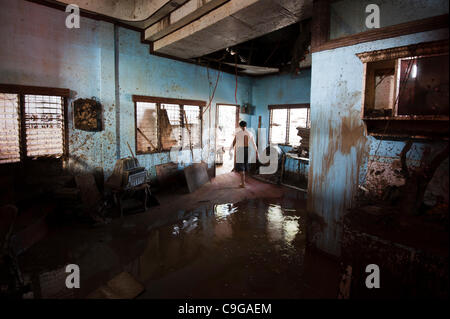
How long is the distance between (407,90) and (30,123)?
7062mm

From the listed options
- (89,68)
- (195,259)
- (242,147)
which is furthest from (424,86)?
(89,68)

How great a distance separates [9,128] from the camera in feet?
17.1

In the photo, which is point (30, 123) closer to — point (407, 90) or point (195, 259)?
point (195, 259)

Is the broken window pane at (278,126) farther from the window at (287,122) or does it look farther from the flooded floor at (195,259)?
the flooded floor at (195,259)

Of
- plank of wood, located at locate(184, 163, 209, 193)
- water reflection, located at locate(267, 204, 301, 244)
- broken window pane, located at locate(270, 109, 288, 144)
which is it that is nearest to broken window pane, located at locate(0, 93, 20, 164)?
plank of wood, located at locate(184, 163, 209, 193)

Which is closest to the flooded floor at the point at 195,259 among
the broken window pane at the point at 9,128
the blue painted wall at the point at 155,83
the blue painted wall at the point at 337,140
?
the blue painted wall at the point at 337,140

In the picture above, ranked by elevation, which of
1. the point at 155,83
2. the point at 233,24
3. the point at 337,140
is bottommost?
the point at 337,140

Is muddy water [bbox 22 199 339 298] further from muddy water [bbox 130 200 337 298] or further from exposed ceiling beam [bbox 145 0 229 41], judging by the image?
exposed ceiling beam [bbox 145 0 229 41]

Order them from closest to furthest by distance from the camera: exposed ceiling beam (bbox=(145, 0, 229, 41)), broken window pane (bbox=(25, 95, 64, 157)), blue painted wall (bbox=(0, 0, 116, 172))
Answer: exposed ceiling beam (bbox=(145, 0, 229, 41)) < blue painted wall (bbox=(0, 0, 116, 172)) < broken window pane (bbox=(25, 95, 64, 157))

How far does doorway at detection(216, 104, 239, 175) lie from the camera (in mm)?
10242

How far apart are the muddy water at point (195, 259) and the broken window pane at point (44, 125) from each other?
2.03 meters

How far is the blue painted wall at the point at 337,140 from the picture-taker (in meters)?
3.66

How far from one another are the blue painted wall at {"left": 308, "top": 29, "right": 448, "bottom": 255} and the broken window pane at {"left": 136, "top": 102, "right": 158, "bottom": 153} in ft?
16.8
